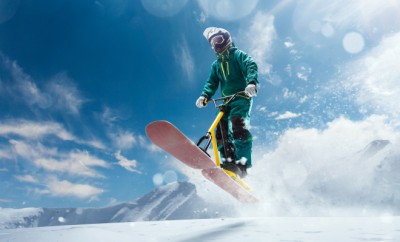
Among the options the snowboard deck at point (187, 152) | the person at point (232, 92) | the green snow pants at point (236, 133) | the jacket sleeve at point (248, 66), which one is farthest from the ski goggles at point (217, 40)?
the snowboard deck at point (187, 152)

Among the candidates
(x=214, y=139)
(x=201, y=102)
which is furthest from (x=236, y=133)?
(x=201, y=102)

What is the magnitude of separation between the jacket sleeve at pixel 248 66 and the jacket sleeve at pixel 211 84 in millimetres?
845

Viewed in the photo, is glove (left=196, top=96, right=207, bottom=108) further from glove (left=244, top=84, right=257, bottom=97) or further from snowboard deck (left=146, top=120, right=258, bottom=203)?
snowboard deck (left=146, top=120, right=258, bottom=203)

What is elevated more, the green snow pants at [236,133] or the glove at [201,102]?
the glove at [201,102]

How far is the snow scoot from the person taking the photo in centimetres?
521

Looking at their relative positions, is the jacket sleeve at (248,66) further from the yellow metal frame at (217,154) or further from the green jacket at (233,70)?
the yellow metal frame at (217,154)

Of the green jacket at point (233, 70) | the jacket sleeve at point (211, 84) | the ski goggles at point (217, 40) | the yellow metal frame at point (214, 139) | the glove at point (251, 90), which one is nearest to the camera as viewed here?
the glove at point (251, 90)

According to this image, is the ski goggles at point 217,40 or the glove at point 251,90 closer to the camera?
the glove at point 251,90

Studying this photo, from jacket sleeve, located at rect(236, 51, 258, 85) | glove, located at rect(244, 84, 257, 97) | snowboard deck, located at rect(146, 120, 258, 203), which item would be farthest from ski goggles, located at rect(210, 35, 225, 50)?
snowboard deck, located at rect(146, 120, 258, 203)

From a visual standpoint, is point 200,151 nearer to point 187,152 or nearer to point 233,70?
point 187,152

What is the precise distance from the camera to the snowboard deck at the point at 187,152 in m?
5.19

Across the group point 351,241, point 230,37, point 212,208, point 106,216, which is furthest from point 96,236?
point 106,216

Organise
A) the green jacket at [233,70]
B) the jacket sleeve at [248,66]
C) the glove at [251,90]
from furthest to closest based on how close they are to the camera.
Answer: the green jacket at [233,70] → the jacket sleeve at [248,66] → the glove at [251,90]

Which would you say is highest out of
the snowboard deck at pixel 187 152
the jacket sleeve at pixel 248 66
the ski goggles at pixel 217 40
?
the ski goggles at pixel 217 40
